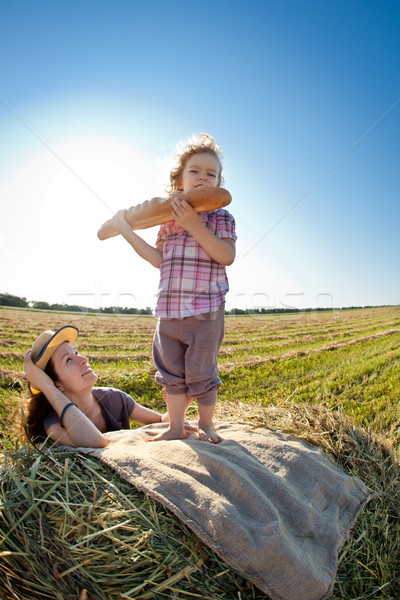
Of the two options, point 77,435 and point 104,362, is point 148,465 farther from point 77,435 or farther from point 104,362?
point 104,362

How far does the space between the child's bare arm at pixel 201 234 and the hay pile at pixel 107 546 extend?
4.96ft

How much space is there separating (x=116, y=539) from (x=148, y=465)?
1.21ft

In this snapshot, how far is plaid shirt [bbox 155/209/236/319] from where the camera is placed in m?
2.47

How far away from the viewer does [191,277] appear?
248 cm

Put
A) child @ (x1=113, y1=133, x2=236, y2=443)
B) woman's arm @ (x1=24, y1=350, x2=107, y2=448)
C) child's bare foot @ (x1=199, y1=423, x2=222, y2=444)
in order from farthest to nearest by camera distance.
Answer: child @ (x1=113, y1=133, x2=236, y2=443) → child's bare foot @ (x1=199, y1=423, x2=222, y2=444) → woman's arm @ (x1=24, y1=350, x2=107, y2=448)

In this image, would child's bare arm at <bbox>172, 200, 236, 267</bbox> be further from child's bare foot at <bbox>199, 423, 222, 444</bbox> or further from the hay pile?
the hay pile

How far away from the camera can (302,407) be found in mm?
2711

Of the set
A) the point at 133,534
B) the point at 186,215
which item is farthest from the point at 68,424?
the point at 186,215

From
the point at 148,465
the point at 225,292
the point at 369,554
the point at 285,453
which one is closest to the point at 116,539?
the point at 148,465

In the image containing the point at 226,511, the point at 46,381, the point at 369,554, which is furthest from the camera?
the point at 46,381

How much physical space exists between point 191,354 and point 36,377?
108 cm

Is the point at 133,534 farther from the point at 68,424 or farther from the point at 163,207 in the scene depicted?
the point at 163,207

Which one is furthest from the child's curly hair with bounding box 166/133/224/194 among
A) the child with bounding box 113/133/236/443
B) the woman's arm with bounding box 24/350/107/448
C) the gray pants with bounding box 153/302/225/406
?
the woman's arm with bounding box 24/350/107/448

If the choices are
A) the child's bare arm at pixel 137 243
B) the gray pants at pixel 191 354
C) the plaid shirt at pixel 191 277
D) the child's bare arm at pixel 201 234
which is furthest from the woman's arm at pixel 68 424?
the child's bare arm at pixel 201 234
